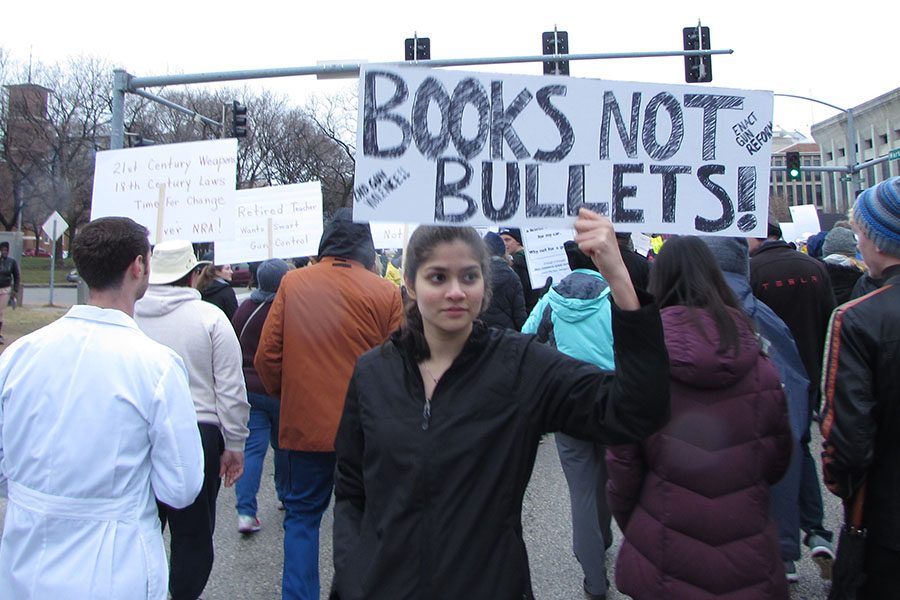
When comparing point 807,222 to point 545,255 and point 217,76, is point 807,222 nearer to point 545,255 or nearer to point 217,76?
point 545,255

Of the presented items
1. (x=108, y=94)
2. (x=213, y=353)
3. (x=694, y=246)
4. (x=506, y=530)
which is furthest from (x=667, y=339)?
(x=108, y=94)

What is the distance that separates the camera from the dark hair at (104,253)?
2611 millimetres

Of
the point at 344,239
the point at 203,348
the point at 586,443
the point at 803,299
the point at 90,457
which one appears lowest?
the point at 586,443

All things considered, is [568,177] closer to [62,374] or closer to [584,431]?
[584,431]

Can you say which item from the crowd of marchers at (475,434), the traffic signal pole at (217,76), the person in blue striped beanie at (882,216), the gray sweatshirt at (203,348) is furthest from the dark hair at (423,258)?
the traffic signal pole at (217,76)

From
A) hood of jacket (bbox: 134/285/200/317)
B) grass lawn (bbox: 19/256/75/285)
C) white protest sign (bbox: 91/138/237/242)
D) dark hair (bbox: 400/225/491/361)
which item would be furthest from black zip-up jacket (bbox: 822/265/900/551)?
grass lawn (bbox: 19/256/75/285)

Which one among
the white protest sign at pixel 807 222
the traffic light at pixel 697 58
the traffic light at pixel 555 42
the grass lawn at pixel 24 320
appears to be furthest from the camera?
the grass lawn at pixel 24 320

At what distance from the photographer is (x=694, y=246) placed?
294 centimetres

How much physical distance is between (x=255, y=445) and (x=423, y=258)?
3703mm

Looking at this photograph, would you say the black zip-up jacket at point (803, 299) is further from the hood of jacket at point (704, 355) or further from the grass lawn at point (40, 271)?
the grass lawn at point (40, 271)

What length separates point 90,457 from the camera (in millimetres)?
2365

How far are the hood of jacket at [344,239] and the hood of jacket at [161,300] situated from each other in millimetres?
775

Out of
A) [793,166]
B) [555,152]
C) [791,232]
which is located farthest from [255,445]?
[793,166]

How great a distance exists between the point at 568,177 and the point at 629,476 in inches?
44.7
